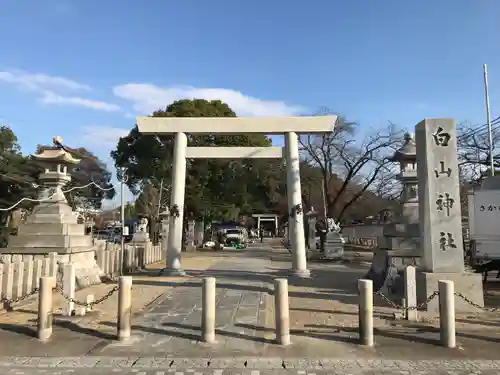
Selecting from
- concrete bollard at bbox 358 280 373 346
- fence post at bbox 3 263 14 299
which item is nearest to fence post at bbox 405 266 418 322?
concrete bollard at bbox 358 280 373 346

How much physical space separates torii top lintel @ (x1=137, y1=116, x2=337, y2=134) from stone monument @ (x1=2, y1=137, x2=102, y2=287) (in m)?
3.11

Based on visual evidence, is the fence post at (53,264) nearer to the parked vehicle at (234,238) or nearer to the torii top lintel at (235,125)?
the torii top lintel at (235,125)

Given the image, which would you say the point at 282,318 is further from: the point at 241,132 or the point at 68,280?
the point at 241,132

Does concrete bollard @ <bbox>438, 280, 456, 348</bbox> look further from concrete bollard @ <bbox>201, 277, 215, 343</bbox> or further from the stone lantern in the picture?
the stone lantern

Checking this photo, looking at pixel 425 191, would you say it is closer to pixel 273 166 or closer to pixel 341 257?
pixel 341 257

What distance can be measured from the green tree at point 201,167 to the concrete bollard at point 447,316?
26.6 m

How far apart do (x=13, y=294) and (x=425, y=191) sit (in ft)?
29.9

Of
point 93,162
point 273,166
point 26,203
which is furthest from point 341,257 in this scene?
point 93,162

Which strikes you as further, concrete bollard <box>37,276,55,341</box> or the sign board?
the sign board

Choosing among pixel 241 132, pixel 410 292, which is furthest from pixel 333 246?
pixel 410 292

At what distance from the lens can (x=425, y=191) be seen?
9.70 metres

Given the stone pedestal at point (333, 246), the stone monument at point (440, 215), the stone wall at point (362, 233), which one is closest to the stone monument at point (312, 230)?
the stone pedestal at point (333, 246)

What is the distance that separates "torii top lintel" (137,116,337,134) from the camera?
15.0 meters

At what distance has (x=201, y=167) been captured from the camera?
111 ft
